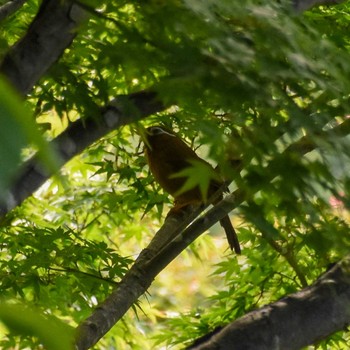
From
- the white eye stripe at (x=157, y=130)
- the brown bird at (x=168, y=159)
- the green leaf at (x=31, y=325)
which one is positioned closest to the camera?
the green leaf at (x=31, y=325)

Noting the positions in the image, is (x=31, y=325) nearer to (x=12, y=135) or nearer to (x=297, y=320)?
(x=12, y=135)

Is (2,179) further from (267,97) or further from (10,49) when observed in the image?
(10,49)

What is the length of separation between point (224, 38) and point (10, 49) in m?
0.41

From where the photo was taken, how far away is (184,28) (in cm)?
99

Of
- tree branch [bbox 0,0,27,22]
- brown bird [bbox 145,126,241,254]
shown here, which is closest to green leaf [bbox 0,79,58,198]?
tree branch [bbox 0,0,27,22]

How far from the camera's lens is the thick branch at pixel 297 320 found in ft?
4.93

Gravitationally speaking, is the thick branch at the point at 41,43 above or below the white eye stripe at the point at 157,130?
below

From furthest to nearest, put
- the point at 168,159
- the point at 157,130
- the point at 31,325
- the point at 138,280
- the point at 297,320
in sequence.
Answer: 1. the point at 168,159
2. the point at 157,130
3. the point at 138,280
4. the point at 297,320
5. the point at 31,325

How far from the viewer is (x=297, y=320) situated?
159 centimetres

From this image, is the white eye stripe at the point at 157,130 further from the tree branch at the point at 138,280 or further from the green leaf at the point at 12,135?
the green leaf at the point at 12,135

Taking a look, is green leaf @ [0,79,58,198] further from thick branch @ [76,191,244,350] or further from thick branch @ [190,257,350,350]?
thick branch @ [76,191,244,350]

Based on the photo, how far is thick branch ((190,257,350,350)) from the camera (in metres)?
1.50

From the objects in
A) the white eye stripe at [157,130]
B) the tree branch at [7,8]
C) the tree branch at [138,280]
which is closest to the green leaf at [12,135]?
the tree branch at [7,8]

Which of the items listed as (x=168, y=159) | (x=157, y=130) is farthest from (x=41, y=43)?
(x=168, y=159)
